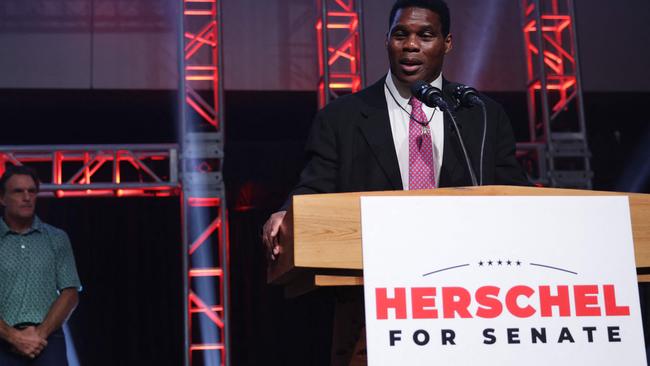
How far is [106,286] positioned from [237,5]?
2378 millimetres

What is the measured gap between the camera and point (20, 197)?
3801 mm

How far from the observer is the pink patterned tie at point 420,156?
2084 mm

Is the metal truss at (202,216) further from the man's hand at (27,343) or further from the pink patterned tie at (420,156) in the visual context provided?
the pink patterned tie at (420,156)

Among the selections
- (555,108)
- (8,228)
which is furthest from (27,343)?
(555,108)

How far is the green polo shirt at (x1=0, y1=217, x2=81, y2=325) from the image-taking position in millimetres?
3623

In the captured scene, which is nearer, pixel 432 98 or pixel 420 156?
pixel 432 98

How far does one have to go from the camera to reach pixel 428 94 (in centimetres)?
195

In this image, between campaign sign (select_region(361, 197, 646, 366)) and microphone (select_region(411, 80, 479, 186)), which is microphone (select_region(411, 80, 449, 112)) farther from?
campaign sign (select_region(361, 197, 646, 366))

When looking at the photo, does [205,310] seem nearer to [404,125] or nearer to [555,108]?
[555,108]

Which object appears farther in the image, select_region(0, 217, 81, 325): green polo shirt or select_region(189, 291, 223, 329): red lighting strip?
select_region(189, 291, 223, 329): red lighting strip

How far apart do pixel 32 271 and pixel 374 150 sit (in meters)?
2.06

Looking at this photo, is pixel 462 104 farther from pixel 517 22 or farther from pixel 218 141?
pixel 517 22

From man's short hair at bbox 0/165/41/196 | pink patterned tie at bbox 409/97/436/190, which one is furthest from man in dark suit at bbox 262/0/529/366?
man's short hair at bbox 0/165/41/196

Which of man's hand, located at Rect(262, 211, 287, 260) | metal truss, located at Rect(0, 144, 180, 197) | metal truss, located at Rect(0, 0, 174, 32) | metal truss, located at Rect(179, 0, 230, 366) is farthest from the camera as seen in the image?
metal truss, located at Rect(0, 0, 174, 32)
